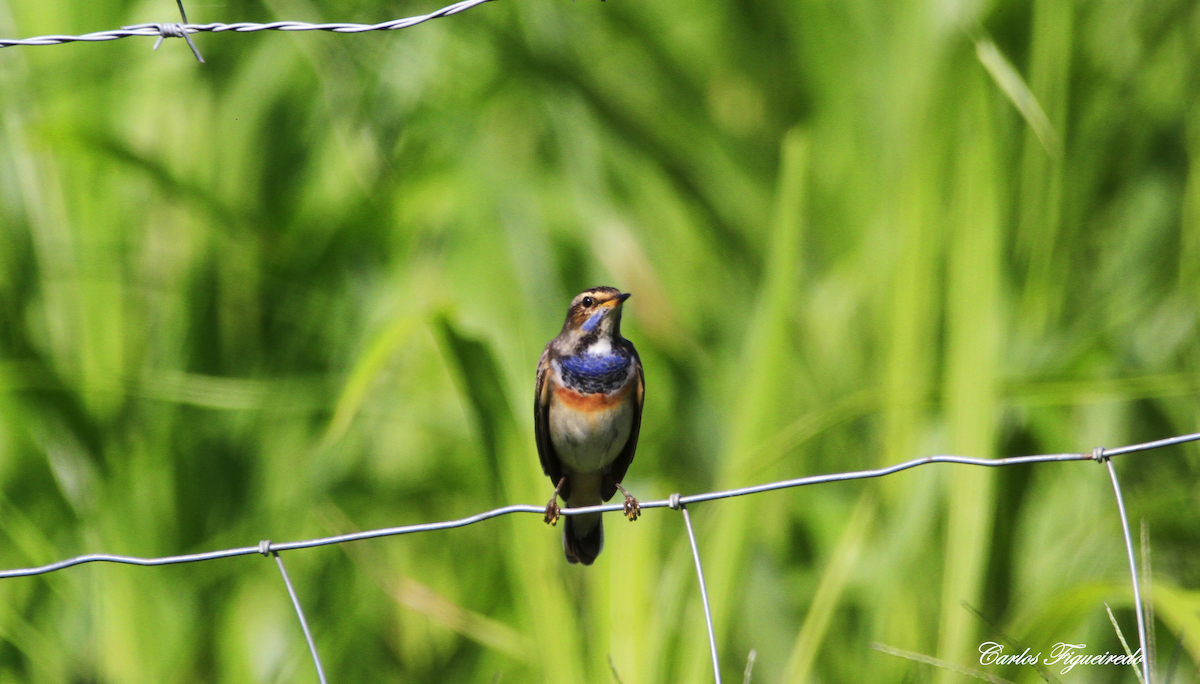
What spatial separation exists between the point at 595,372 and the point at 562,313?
0.78m

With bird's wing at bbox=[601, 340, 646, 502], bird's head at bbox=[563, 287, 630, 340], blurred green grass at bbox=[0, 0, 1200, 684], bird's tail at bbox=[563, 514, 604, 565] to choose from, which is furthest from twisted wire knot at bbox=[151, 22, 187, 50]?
bird's tail at bbox=[563, 514, 604, 565]

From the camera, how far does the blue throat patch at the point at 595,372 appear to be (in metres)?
3.52

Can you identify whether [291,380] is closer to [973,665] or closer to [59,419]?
[59,419]

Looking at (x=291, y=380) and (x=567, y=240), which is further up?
(x=567, y=240)

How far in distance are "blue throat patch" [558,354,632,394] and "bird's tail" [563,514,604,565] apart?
437 millimetres

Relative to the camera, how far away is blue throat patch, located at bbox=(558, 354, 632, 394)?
352cm

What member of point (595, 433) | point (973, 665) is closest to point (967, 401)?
point (973, 665)

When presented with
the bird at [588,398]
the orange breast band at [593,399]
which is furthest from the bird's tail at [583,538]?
the orange breast band at [593,399]

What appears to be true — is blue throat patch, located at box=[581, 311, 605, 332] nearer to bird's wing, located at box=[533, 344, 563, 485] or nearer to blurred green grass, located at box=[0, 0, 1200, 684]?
bird's wing, located at box=[533, 344, 563, 485]

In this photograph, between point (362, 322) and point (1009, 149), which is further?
point (362, 322)

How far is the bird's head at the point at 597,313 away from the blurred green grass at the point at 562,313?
1.29 ft

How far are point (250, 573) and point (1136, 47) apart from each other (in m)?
4.33

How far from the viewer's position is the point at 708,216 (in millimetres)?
4398

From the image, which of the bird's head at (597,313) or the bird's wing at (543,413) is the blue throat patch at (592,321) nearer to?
the bird's head at (597,313)
